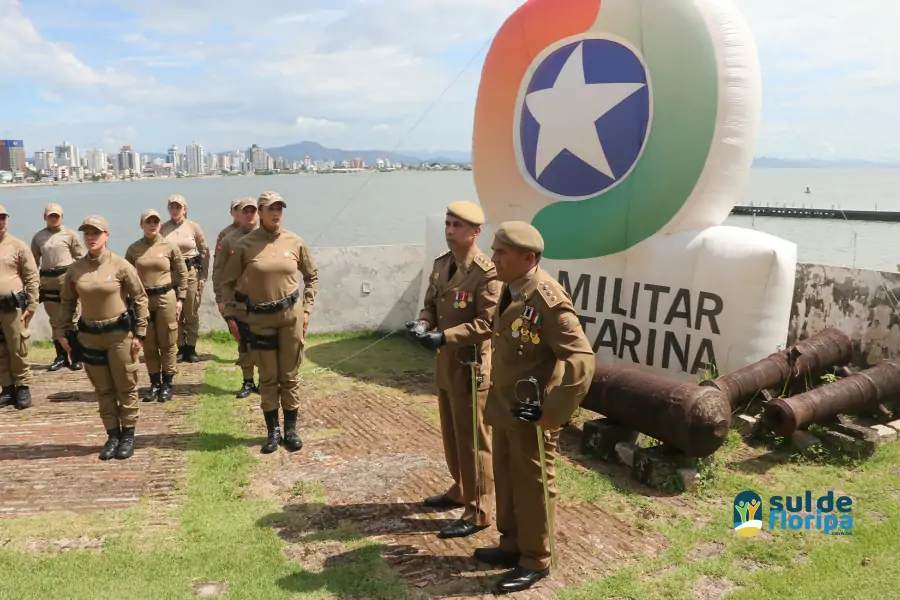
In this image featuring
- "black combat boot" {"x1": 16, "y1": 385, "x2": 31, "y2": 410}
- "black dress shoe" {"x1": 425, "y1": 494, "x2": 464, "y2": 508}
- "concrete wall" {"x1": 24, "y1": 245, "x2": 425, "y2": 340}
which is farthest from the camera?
"concrete wall" {"x1": 24, "y1": 245, "x2": 425, "y2": 340}

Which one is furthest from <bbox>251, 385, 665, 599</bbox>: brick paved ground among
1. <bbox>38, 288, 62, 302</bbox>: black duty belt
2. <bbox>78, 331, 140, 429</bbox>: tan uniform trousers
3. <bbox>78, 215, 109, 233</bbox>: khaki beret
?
<bbox>38, 288, 62, 302</bbox>: black duty belt

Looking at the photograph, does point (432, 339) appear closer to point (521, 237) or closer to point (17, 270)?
point (521, 237)

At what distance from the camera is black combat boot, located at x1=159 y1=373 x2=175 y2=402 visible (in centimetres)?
691

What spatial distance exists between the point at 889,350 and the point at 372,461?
5354mm

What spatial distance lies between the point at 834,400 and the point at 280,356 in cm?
456

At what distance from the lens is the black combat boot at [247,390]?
7092 mm

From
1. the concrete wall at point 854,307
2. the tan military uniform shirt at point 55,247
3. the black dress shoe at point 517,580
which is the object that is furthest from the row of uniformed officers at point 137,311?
the concrete wall at point 854,307

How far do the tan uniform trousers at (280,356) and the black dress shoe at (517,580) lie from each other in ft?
8.57

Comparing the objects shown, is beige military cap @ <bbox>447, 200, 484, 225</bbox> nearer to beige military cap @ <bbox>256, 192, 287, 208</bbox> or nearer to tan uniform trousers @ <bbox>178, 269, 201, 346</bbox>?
beige military cap @ <bbox>256, 192, 287, 208</bbox>

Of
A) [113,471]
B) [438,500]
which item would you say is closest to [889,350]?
[438,500]

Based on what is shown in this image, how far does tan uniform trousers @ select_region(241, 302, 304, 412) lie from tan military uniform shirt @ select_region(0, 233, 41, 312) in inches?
107

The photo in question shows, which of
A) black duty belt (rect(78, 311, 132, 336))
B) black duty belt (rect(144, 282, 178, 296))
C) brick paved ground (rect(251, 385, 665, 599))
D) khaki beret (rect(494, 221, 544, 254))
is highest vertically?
khaki beret (rect(494, 221, 544, 254))

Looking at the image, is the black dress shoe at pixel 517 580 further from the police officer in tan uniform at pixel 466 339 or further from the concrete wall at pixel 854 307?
the concrete wall at pixel 854 307

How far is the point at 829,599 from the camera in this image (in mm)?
3350
